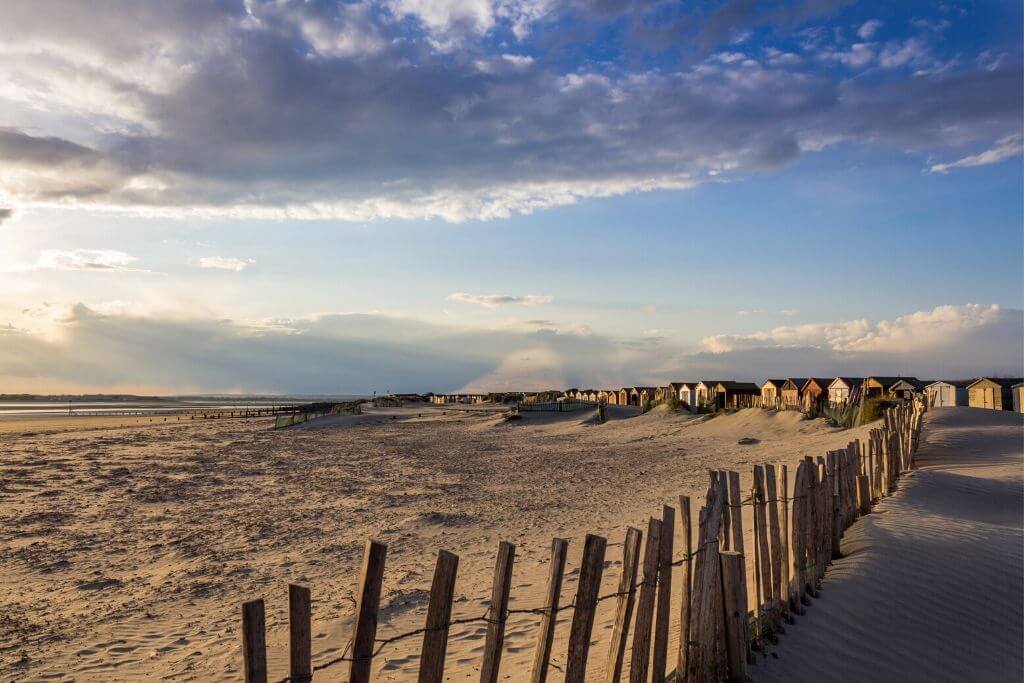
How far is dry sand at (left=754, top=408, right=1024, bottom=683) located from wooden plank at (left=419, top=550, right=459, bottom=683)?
330cm

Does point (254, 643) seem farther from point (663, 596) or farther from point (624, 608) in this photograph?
point (663, 596)

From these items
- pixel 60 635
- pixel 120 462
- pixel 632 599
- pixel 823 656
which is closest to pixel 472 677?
pixel 632 599

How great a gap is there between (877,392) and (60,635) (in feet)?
189

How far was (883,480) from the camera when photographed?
498 inches

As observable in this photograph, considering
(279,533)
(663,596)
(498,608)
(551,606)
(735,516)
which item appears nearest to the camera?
(498,608)

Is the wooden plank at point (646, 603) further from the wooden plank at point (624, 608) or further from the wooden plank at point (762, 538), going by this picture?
the wooden plank at point (762, 538)

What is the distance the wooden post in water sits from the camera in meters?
4.98

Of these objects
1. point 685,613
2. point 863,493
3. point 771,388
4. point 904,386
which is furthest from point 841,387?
point 685,613

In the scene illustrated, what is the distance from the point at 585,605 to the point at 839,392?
59.3 m

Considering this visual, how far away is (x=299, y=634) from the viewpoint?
2861mm

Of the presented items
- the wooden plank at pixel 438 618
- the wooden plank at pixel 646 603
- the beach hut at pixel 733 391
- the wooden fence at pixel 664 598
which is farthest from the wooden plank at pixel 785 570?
the beach hut at pixel 733 391

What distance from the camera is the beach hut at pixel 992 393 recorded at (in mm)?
45956

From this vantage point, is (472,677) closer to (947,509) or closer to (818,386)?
(947,509)

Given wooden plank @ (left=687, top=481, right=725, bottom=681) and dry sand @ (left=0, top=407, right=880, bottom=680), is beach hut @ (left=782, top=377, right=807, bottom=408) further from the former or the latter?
wooden plank @ (left=687, top=481, right=725, bottom=681)
